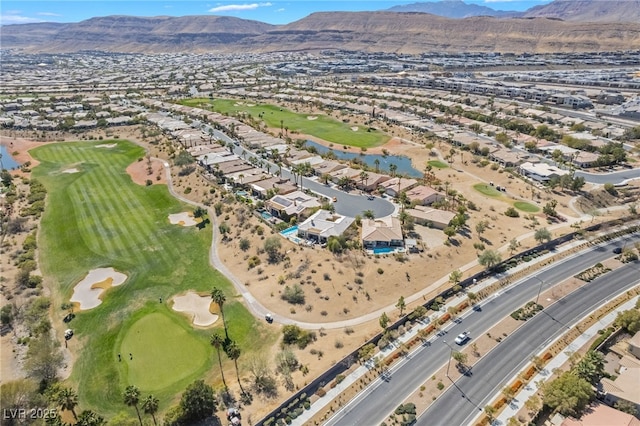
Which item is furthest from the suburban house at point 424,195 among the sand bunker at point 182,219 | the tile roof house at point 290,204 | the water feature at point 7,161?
the water feature at point 7,161

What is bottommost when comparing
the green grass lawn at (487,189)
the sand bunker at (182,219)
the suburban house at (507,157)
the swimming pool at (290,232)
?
the green grass lawn at (487,189)

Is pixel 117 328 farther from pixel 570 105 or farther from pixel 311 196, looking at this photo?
pixel 570 105

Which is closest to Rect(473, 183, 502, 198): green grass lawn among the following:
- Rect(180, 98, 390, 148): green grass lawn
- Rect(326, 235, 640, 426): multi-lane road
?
Rect(326, 235, 640, 426): multi-lane road

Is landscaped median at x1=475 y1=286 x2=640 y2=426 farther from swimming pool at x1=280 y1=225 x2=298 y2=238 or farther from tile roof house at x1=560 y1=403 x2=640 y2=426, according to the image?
swimming pool at x1=280 y1=225 x2=298 y2=238

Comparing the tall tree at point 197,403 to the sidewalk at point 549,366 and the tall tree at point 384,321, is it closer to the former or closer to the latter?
the tall tree at point 384,321

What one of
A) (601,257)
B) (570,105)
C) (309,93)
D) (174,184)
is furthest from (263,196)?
(570,105)

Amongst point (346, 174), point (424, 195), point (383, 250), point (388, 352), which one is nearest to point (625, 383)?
point (388, 352)

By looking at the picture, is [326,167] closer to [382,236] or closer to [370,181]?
[370,181]
